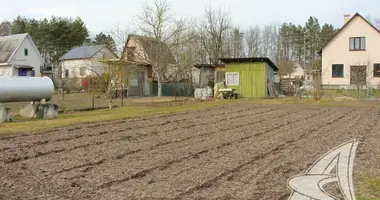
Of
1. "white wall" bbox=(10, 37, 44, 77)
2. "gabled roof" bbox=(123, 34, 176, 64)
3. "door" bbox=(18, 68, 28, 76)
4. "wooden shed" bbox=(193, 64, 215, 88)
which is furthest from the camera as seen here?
"door" bbox=(18, 68, 28, 76)

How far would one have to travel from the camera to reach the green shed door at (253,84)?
29156 millimetres

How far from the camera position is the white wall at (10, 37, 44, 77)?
41.3 m

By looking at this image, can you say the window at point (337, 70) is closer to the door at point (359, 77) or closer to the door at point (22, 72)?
the door at point (359, 77)

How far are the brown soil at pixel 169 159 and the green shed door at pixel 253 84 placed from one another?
16.6 metres

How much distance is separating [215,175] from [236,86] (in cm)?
2393

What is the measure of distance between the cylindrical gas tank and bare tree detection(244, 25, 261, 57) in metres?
47.4

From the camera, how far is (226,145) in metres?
8.98

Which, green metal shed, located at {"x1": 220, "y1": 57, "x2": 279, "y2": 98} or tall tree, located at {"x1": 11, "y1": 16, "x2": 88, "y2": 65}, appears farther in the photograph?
tall tree, located at {"x1": 11, "y1": 16, "x2": 88, "y2": 65}

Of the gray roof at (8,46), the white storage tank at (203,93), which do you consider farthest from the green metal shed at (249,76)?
the gray roof at (8,46)

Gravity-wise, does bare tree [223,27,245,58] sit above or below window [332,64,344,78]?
above

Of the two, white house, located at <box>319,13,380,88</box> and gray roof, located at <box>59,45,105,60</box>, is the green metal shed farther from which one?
gray roof, located at <box>59,45,105,60</box>

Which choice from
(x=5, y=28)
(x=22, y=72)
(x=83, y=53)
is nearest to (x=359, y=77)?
(x=83, y=53)

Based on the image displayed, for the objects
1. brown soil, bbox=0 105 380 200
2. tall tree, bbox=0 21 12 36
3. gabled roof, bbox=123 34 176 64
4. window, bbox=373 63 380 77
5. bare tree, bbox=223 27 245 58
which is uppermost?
tall tree, bbox=0 21 12 36

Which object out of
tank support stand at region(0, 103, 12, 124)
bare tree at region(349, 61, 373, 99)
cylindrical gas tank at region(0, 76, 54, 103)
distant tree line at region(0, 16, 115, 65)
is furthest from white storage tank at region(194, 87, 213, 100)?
distant tree line at region(0, 16, 115, 65)
